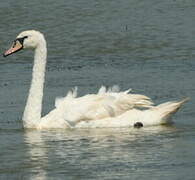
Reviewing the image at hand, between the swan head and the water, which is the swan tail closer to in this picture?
the water

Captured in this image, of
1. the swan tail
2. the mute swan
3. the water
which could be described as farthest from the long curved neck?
the swan tail

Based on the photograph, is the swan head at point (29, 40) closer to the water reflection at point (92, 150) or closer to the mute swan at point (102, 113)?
the mute swan at point (102, 113)

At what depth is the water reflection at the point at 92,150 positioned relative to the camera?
34.2ft

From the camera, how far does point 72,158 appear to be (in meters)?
11.1

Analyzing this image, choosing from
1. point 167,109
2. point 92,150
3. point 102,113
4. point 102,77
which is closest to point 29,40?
point 102,113

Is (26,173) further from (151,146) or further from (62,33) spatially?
(62,33)

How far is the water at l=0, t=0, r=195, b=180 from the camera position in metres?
10.7

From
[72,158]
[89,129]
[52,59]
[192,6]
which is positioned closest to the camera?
[72,158]

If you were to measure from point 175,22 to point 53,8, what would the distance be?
10.4ft

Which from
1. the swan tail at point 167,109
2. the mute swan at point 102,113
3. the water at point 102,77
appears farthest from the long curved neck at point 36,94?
the swan tail at point 167,109

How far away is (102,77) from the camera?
16.6 meters

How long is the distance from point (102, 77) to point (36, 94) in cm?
287

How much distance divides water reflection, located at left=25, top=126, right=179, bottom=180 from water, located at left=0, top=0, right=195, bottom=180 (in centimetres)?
1

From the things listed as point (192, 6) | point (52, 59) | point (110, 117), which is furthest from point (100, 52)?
point (110, 117)
